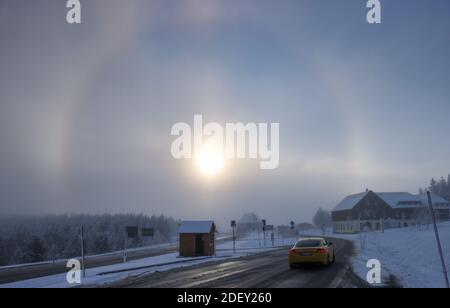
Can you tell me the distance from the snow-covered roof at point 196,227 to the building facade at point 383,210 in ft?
200

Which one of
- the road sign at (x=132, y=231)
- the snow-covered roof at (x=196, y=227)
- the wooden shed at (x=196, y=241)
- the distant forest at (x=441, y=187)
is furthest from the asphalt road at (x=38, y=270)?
the distant forest at (x=441, y=187)

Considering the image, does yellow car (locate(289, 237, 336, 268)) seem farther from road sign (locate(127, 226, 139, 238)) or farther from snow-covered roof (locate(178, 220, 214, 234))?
snow-covered roof (locate(178, 220, 214, 234))

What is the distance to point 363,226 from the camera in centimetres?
9456

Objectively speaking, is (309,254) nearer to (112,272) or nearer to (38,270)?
(112,272)

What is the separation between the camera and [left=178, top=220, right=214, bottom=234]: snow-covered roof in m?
40.1

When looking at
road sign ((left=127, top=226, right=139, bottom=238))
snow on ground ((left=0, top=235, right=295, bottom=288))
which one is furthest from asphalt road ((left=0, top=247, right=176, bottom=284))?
road sign ((left=127, top=226, right=139, bottom=238))

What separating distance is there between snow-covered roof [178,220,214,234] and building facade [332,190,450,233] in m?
61.0

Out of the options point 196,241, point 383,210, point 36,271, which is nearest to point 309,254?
point 196,241

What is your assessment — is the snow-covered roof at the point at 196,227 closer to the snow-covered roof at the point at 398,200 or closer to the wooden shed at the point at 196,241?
the wooden shed at the point at 196,241

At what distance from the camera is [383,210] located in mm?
95312

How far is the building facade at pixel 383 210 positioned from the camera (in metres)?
93.0
